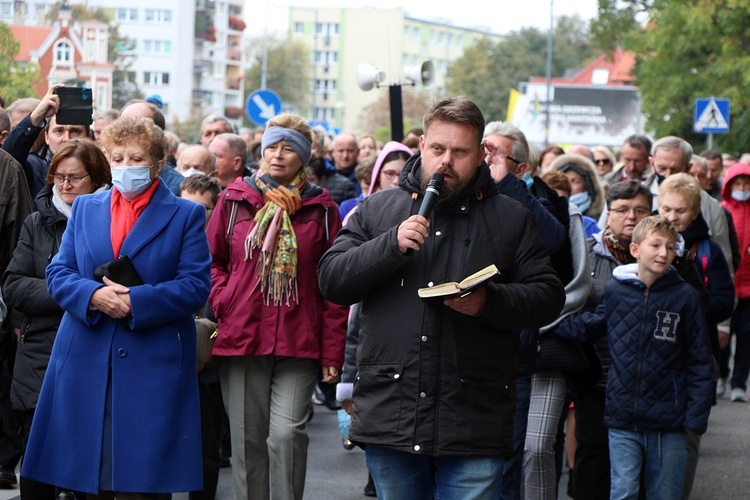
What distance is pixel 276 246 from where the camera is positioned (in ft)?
23.5

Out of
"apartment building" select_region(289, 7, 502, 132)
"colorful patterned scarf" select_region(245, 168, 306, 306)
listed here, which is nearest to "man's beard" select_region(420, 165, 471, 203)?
"colorful patterned scarf" select_region(245, 168, 306, 306)

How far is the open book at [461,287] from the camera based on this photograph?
4.65m

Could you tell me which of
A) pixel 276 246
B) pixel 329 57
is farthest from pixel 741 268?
pixel 329 57

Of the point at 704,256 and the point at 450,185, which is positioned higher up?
the point at 450,185

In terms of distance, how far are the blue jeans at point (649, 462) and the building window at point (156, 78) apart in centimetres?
9775

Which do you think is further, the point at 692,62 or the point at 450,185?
the point at 692,62

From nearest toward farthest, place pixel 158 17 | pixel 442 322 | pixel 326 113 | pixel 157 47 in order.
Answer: pixel 442 322
pixel 157 47
pixel 158 17
pixel 326 113

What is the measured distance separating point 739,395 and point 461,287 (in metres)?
9.43

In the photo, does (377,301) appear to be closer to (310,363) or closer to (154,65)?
(310,363)

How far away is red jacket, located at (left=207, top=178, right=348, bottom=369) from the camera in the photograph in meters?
7.11

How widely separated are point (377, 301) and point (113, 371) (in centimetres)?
149

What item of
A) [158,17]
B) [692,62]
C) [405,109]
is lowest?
[405,109]

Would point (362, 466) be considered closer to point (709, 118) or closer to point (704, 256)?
point (704, 256)

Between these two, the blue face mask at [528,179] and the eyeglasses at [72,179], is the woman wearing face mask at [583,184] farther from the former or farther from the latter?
the eyeglasses at [72,179]
